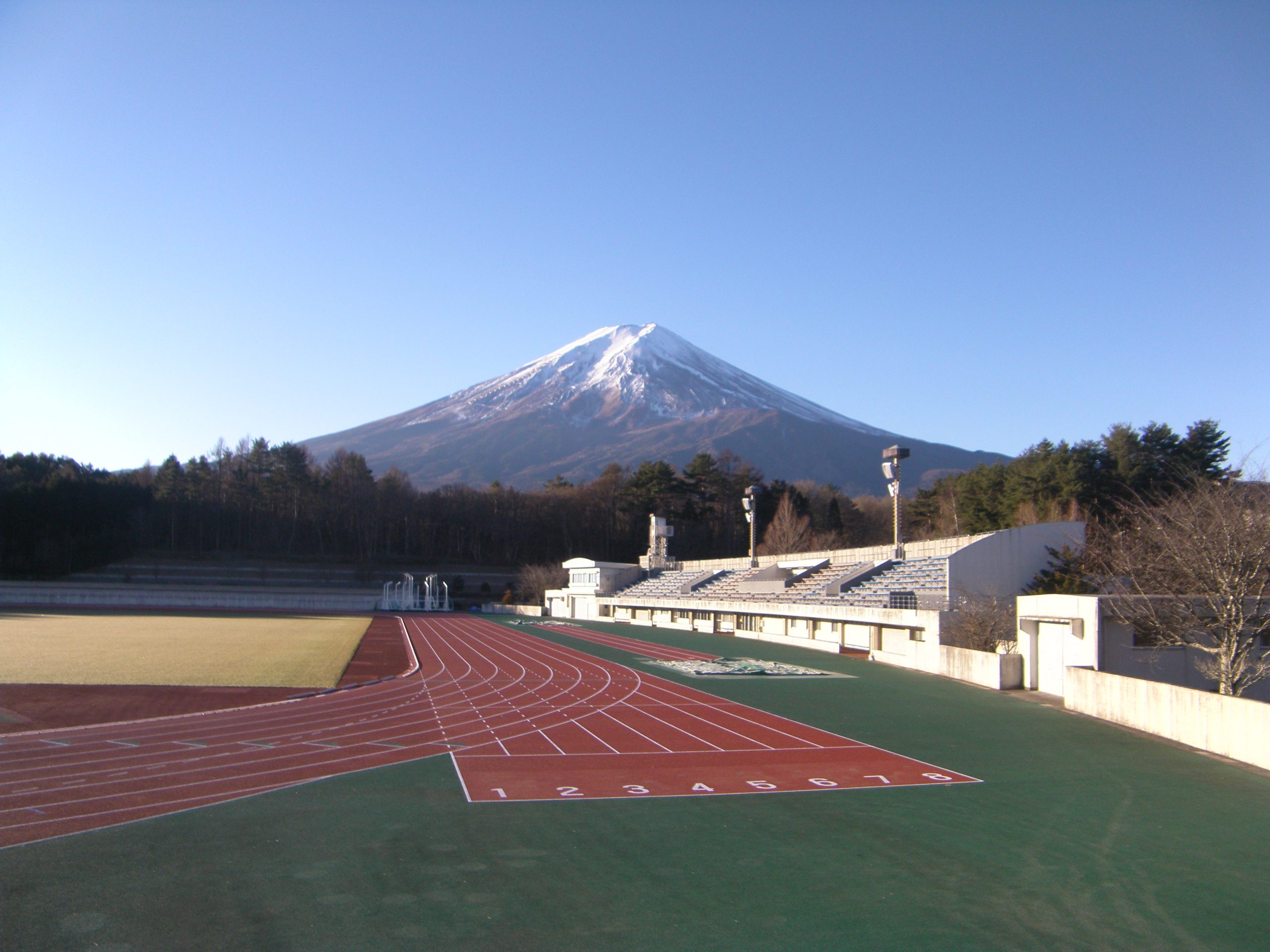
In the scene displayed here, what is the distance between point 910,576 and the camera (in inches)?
1382

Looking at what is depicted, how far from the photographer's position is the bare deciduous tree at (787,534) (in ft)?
245

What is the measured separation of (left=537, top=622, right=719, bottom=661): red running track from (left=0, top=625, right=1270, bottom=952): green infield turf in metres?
19.4

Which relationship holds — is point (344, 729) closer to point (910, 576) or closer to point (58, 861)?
point (58, 861)

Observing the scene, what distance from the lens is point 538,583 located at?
78.0 meters

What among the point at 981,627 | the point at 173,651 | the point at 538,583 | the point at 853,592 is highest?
the point at 853,592

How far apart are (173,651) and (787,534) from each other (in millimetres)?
55028

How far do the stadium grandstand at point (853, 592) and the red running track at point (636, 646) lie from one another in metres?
5.25

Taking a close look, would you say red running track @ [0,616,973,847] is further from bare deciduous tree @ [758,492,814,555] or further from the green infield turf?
bare deciduous tree @ [758,492,814,555]

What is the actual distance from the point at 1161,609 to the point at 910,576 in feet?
51.7

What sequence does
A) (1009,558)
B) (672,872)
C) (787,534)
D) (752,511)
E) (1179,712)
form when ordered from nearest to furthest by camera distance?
(672,872) → (1179,712) → (1009,558) → (752,511) → (787,534)

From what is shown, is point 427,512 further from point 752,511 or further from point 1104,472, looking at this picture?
point 1104,472

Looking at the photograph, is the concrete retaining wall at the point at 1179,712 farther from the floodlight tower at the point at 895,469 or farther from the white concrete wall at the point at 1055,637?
the floodlight tower at the point at 895,469

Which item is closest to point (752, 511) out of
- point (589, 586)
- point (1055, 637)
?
point (589, 586)

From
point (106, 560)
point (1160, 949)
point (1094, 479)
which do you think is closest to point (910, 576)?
point (1094, 479)
